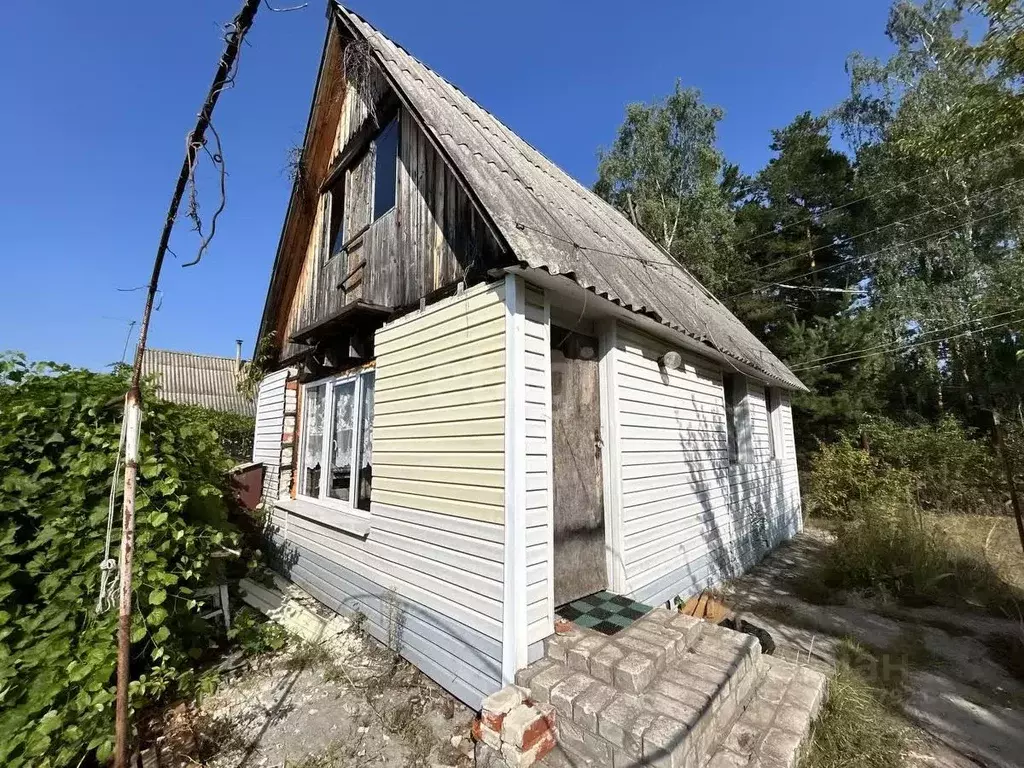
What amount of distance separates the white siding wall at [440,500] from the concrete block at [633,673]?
835 millimetres

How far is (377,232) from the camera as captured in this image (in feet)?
17.7

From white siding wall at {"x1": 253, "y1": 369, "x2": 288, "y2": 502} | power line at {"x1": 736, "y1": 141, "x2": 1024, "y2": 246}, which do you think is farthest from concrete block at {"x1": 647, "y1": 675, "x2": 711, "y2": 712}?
power line at {"x1": 736, "y1": 141, "x2": 1024, "y2": 246}

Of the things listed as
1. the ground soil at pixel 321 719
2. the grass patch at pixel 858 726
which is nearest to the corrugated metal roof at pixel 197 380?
Result: the ground soil at pixel 321 719

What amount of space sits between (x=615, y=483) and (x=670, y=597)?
1.84 meters

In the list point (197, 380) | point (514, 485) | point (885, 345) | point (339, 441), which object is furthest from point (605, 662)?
point (197, 380)

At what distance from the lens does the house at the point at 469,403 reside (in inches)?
134

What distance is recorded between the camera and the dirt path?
3.06m

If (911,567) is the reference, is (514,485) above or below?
above

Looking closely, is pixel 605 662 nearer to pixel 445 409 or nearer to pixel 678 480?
pixel 445 409

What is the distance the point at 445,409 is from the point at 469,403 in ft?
1.17

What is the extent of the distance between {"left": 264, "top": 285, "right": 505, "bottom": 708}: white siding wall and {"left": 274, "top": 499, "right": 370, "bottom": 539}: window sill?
167 millimetres

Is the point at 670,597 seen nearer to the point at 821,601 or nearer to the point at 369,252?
the point at 821,601

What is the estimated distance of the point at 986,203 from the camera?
49.7 feet

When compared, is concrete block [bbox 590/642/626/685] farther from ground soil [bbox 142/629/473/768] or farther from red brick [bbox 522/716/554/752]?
ground soil [bbox 142/629/473/768]
